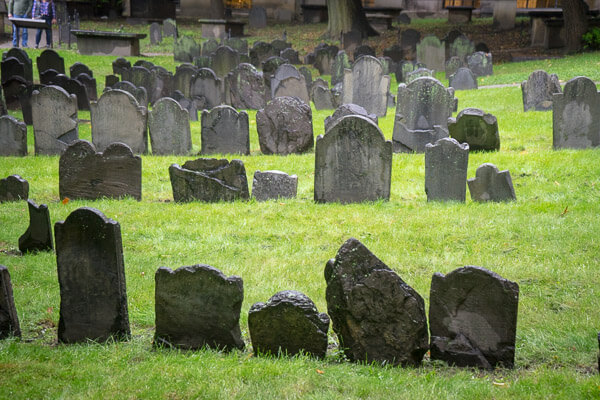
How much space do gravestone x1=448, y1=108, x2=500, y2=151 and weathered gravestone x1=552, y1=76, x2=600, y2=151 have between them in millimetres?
1092

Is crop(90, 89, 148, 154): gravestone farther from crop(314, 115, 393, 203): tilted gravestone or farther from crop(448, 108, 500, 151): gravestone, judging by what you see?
crop(448, 108, 500, 151): gravestone

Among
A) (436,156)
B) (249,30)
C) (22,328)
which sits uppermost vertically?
(249,30)

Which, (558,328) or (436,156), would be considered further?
(436,156)

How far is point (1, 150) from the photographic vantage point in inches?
542

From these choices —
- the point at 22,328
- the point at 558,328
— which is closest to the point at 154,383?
the point at 22,328

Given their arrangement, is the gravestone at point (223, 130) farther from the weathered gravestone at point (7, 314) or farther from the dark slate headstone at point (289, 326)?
the dark slate headstone at point (289, 326)

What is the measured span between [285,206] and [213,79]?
11.1 m

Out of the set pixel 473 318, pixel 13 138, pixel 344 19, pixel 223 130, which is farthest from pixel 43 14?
pixel 473 318

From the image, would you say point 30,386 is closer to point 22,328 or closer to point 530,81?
point 22,328

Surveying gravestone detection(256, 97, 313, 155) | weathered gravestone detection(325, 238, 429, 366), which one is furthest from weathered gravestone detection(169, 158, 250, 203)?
weathered gravestone detection(325, 238, 429, 366)

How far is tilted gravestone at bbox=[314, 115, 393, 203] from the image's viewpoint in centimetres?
974

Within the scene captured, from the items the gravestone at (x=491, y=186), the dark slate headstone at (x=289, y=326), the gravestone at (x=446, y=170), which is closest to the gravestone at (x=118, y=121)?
the gravestone at (x=446, y=170)

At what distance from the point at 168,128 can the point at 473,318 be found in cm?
985

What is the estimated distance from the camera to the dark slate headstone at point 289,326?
510cm
